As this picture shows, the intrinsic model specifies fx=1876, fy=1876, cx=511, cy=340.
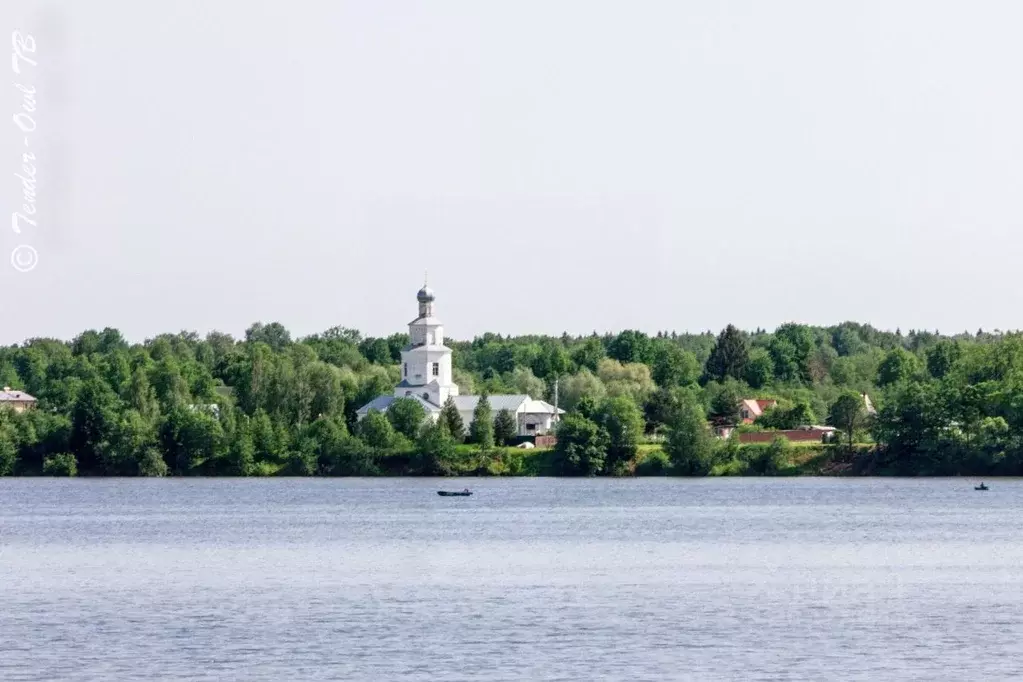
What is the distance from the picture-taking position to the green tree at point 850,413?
111688 millimetres

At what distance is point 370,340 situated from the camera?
614 ft

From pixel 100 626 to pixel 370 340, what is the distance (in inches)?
6046

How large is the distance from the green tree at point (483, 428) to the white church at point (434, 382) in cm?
970

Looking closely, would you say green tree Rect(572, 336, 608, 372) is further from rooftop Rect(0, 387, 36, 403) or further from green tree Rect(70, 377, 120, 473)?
green tree Rect(70, 377, 120, 473)

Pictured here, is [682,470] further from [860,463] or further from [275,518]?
[275,518]

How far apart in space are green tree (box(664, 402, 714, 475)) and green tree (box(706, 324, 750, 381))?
59.7 meters

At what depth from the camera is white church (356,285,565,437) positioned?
5133 inches

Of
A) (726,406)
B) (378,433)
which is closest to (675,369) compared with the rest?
(726,406)

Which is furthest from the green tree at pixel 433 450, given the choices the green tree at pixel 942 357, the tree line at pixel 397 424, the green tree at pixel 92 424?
the green tree at pixel 942 357

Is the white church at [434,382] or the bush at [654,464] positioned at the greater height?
the white church at [434,382]

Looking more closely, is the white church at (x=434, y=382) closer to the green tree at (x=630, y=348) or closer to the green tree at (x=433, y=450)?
the green tree at (x=433, y=450)

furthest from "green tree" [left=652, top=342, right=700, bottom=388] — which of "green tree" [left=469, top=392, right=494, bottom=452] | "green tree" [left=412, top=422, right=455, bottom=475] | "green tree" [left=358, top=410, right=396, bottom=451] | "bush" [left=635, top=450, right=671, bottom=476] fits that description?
"green tree" [left=358, top=410, right=396, bottom=451]

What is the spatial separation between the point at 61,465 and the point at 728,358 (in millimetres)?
72191

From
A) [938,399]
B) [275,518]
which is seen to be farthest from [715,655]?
[938,399]
